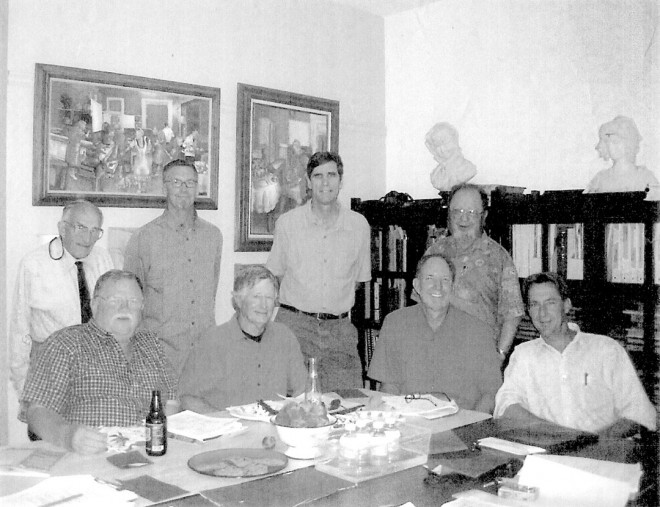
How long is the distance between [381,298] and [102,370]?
2689 mm

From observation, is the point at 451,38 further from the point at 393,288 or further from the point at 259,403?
the point at 259,403

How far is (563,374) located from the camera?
2592 millimetres

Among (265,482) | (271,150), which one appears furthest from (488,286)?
(265,482)

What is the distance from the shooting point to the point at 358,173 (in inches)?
202

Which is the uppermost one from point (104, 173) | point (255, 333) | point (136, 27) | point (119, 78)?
point (136, 27)

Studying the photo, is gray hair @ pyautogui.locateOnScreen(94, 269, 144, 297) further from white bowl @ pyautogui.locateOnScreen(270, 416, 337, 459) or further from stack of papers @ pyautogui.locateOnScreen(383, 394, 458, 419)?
stack of papers @ pyautogui.locateOnScreen(383, 394, 458, 419)

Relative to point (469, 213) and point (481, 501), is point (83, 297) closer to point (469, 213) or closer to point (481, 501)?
point (469, 213)

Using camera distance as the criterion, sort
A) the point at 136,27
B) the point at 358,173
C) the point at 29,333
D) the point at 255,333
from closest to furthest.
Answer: the point at 255,333
the point at 29,333
the point at 136,27
the point at 358,173

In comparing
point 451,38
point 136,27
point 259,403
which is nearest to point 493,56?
point 451,38

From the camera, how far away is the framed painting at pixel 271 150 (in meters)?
4.40

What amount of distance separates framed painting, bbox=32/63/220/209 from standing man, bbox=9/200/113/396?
0.51 metres

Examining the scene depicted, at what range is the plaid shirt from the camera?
2.25 m

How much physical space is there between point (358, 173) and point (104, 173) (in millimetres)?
1981

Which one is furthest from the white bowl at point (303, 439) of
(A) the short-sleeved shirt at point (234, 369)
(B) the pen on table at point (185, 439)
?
(A) the short-sleeved shirt at point (234, 369)
